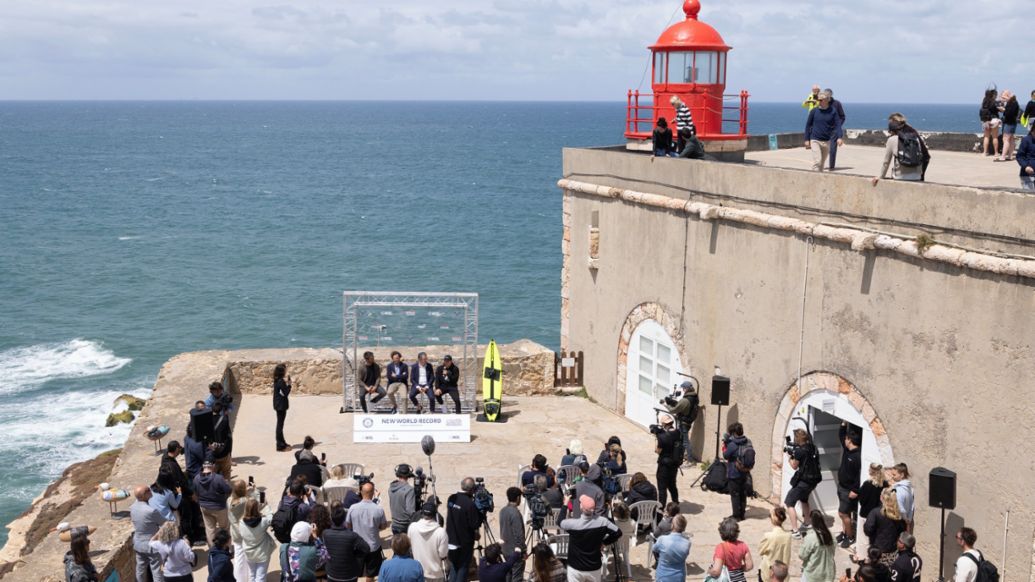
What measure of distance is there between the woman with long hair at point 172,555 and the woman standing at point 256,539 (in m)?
0.60

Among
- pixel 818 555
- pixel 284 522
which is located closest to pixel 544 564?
pixel 818 555

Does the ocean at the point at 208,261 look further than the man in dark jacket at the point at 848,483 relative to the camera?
Yes

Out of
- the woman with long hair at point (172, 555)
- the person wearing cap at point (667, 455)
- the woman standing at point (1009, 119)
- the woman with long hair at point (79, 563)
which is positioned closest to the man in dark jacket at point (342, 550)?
the woman with long hair at point (172, 555)

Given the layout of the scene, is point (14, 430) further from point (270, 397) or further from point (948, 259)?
point (948, 259)

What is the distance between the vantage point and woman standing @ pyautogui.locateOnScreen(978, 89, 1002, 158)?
63.5 ft

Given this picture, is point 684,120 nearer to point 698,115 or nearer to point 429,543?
point 698,115

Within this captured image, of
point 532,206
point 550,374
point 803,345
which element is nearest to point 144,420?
point 550,374

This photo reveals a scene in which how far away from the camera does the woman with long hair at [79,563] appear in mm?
9453

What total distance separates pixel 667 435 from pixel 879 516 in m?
2.96

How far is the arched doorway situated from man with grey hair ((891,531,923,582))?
101 inches

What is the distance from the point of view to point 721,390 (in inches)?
590

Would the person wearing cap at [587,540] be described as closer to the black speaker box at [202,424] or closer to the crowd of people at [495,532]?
the crowd of people at [495,532]

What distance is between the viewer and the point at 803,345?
13.8 m

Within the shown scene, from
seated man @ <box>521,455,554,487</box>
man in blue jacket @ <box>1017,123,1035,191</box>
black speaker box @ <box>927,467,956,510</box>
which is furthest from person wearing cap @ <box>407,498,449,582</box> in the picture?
man in blue jacket @ <box>1017,123,1035,191</box>
